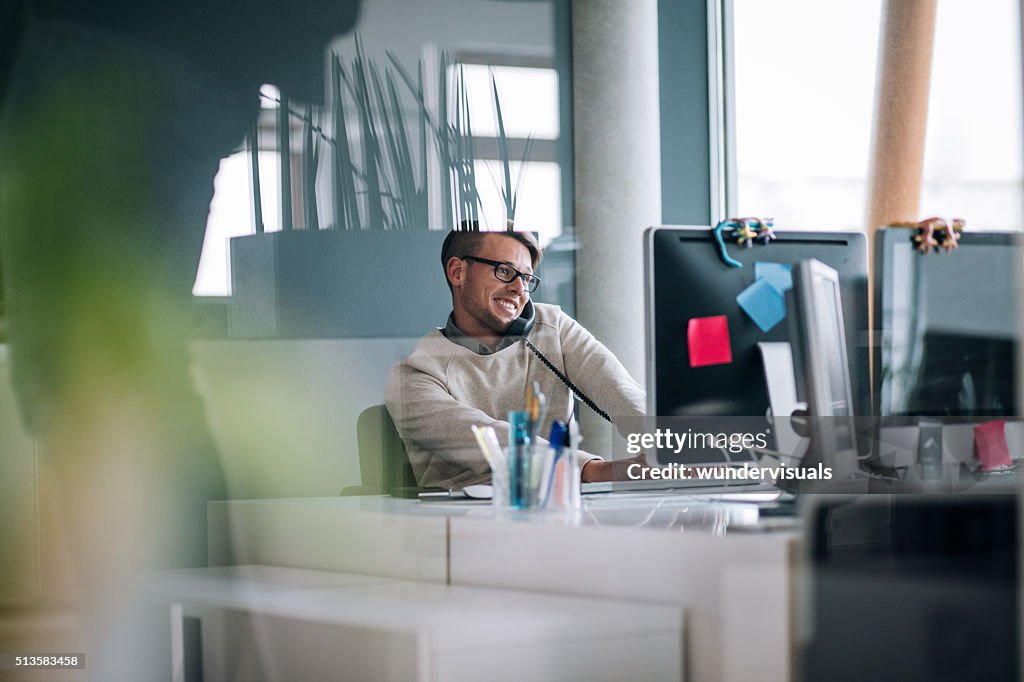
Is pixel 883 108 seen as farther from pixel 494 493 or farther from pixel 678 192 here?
pixel 494 493

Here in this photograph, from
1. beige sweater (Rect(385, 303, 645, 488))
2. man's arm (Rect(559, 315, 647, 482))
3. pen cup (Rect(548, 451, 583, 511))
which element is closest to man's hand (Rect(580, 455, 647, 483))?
man's arm (Rect(559, 315, 647, 482))

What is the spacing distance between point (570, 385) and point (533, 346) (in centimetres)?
11

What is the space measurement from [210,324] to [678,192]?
1.06 metres

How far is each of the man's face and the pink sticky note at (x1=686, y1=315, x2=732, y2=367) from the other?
49 centimetres

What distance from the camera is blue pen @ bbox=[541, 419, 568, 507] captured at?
5.73ft

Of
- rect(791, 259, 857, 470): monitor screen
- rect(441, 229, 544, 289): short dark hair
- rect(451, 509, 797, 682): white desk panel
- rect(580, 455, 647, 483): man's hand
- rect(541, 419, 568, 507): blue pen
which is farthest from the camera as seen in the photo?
rect(441, 229, 544, 289): short dark hair

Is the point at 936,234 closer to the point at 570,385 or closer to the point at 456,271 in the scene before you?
the point at 570,385

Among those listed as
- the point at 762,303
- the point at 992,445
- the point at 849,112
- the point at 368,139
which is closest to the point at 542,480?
the point at 762,303

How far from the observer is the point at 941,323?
1.88 metres

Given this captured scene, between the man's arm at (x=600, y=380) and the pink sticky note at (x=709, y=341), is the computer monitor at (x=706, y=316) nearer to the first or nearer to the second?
the pink sticky note at (x=709, y=341)

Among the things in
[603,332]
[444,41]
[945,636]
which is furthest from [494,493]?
[444,41]

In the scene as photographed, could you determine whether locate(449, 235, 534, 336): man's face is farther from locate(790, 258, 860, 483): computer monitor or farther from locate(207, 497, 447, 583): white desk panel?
locate(790, 258, 860, 483): computer monitor

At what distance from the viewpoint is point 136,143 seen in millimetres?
2172

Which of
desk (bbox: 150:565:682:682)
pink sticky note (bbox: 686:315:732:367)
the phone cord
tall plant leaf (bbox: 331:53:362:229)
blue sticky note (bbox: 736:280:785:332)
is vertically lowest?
desk (bbox: 150:565:682:682)
